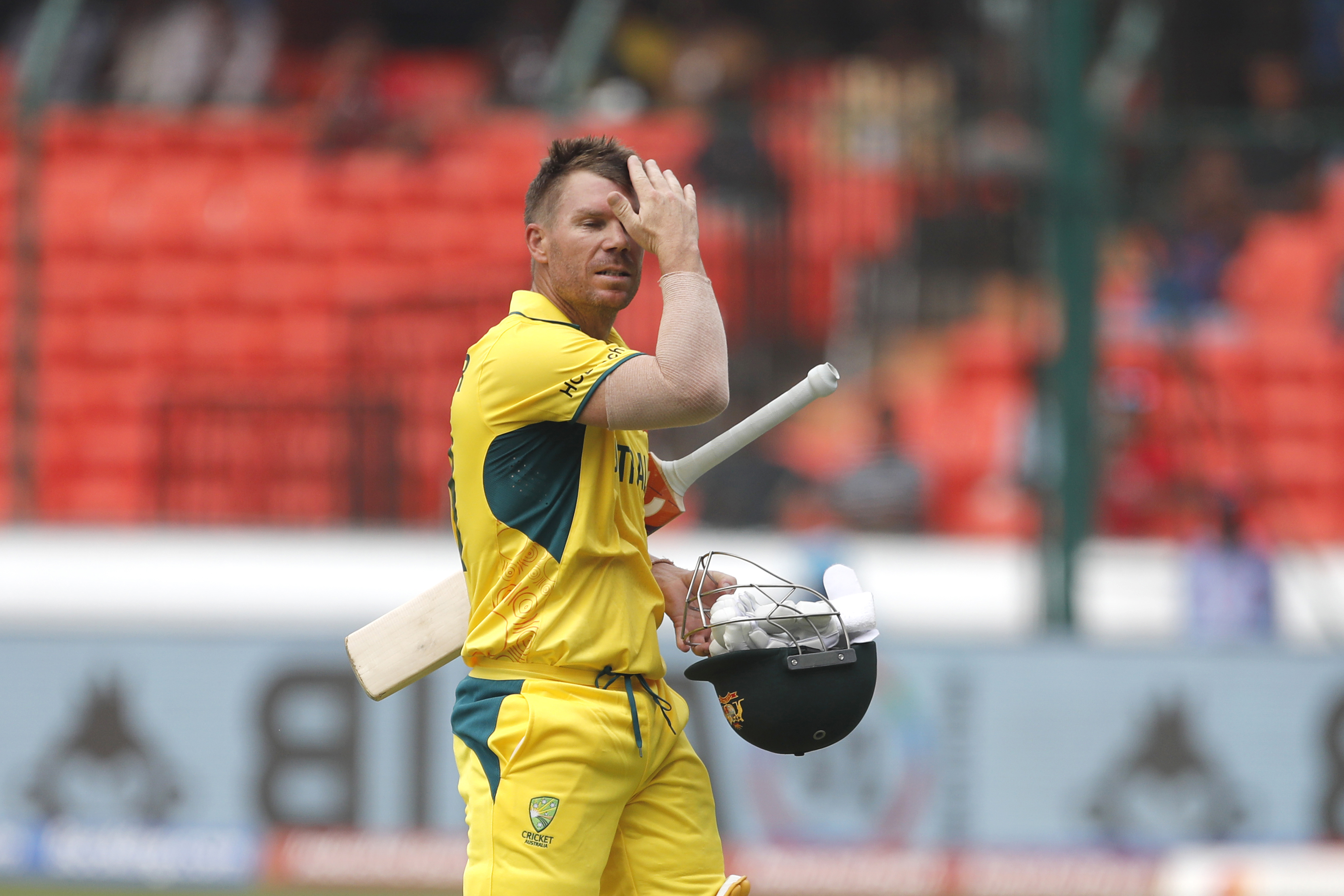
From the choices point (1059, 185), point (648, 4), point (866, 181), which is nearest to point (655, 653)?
point (1059, 185)

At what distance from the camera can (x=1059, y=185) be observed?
8.90 meters

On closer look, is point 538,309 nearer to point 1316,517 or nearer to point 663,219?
point 663,219

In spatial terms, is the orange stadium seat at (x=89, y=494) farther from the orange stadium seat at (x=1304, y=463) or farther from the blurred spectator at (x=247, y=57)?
the orange stadium seat at (x=1304, y=463)

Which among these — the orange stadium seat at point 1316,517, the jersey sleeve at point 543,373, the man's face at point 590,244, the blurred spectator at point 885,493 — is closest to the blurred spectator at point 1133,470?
the orange stadium seat at point 1316,517

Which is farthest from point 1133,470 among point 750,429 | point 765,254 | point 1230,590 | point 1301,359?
point 750,429

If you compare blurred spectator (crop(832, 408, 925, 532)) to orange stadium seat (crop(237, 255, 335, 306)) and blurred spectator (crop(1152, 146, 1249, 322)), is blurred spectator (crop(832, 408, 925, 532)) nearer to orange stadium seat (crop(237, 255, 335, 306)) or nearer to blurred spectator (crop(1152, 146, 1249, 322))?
blurred spectator (crop(1152, 146, 1249, 322))

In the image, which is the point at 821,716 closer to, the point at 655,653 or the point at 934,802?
the point at 655,653

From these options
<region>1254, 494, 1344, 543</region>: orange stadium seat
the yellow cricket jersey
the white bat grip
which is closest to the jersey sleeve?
the yellow cricket jersey

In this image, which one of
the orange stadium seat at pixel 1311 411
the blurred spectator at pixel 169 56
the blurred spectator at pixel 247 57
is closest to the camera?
the orange stadium seat at pixel 1311 411

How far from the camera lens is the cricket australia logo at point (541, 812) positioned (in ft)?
11.2

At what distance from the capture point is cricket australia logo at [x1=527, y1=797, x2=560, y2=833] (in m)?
3.41

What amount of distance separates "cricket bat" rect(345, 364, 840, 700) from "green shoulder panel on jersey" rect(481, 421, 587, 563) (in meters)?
0.34

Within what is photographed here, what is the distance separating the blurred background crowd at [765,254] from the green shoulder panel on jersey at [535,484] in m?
5.85

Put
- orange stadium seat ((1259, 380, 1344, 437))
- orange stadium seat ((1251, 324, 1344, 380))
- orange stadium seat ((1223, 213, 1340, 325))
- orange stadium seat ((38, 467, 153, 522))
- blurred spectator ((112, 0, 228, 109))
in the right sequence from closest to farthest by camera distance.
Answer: orange stadium seat ((38, 467, 153, 522))
orange stadium seat ((1259, 380, 1344, 437))
orange stadium seat ((1251, 324, 1344, 380))
orange stadium seat ((1223, 213, 1340, 325))
blurred spectator ((112, 0, 228, 109))
